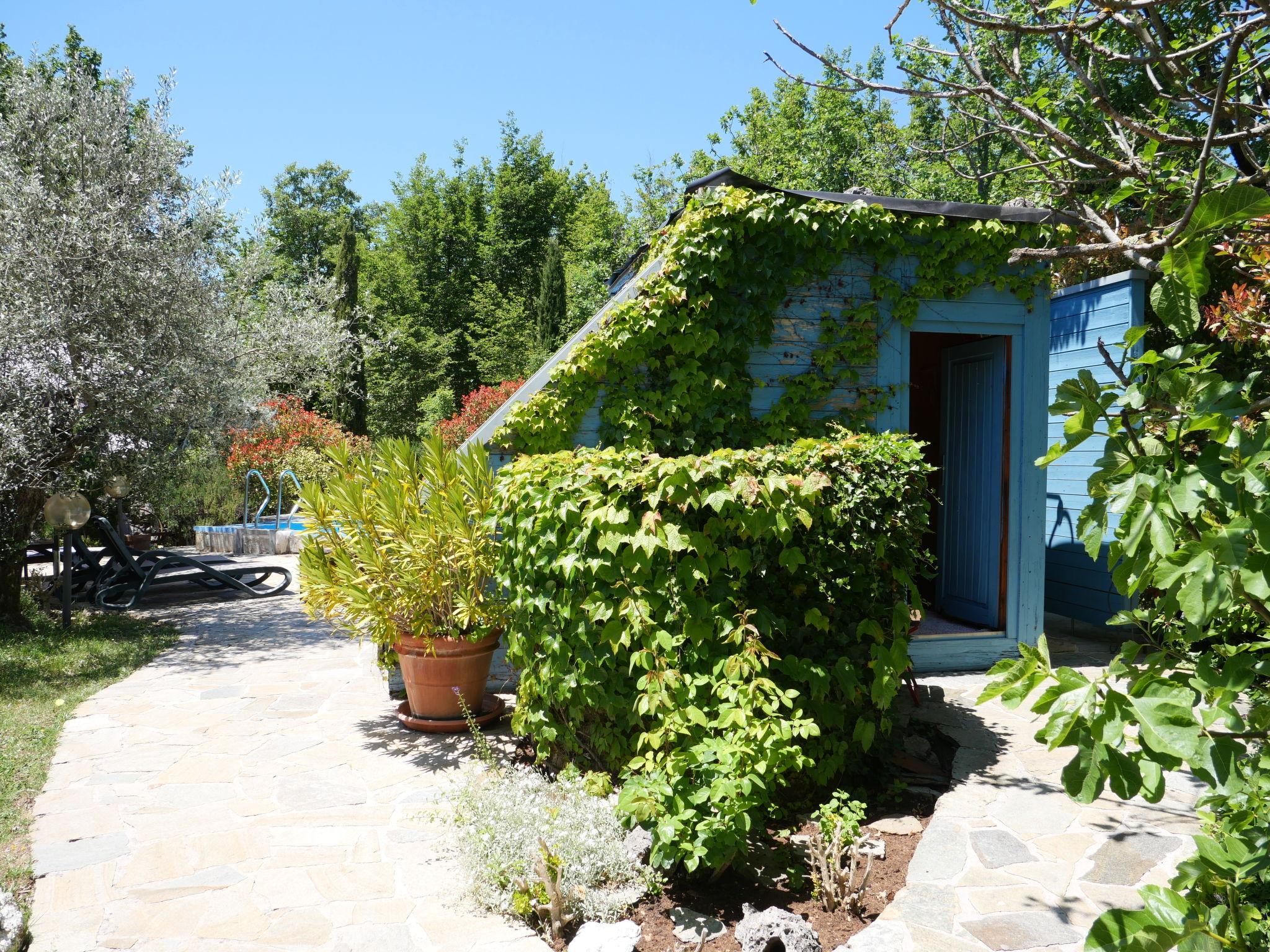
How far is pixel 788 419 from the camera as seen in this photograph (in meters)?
6.38

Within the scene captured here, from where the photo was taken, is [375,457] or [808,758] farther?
[375,457]

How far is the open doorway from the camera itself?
22.4ft

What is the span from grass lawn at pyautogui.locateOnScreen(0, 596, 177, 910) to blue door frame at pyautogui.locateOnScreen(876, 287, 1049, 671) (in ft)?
19.1

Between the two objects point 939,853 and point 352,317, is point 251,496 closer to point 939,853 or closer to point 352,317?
point 352,317

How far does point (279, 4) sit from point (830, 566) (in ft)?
26.7

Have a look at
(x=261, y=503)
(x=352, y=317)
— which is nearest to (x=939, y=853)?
(x=261, y=503)

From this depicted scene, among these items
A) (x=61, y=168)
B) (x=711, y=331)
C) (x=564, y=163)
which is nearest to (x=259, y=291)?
(x=61, y=168)

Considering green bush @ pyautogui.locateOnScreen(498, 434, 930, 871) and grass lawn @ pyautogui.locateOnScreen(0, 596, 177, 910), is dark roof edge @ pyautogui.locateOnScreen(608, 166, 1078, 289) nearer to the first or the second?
green bush @ pyautogui.locateOnScreen(498, 434, 930, 871)

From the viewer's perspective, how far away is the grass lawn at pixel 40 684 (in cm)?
409

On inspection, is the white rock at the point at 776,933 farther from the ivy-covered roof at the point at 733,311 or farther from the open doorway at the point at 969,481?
the open doorway at the point at 969,481

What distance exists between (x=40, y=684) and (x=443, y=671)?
3731 mm

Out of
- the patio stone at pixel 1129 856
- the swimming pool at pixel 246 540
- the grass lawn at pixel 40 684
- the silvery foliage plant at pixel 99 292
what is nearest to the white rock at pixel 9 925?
the grass lawn at pixel 40 684

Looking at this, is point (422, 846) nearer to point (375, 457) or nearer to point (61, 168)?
point (375, 457)

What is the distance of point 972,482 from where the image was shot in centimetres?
729
